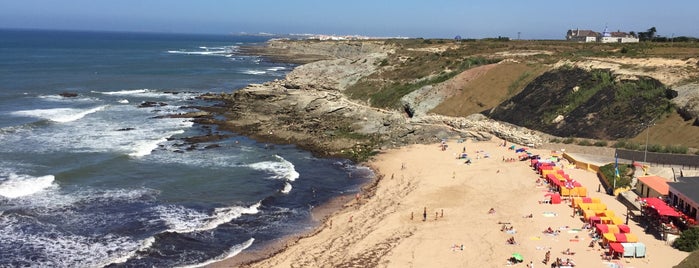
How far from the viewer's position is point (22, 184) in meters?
31.3

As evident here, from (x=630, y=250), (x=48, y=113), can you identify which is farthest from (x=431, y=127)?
(x=48, y=113)

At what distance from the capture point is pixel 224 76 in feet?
307

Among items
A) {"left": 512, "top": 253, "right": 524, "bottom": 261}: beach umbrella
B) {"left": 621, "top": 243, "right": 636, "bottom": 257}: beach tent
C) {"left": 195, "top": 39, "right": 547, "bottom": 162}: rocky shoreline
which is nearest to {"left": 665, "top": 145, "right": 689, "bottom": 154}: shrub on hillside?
{"left": 195, "top": 39, "right": 547, "bottom": 162}: rocky shoreline

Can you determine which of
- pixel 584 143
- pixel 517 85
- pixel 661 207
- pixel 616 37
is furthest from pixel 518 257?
pixel 616 37

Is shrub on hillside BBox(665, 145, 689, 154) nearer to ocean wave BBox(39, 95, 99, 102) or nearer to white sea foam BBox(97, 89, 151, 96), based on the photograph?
ocean wave BBox(39, 95, 99, 102)

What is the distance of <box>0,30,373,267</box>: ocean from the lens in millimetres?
23953

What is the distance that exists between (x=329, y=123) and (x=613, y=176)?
81.7ft

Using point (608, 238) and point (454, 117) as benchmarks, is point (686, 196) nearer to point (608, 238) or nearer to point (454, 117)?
point (608, 238)

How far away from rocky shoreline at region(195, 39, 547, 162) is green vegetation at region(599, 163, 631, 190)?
355 inches

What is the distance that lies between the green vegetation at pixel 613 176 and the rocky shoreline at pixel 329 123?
9.03 m

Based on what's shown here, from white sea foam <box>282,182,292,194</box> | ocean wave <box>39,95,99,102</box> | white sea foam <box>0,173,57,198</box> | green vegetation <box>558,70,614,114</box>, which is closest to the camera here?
white sea foam <box>0,173,57,198</box>

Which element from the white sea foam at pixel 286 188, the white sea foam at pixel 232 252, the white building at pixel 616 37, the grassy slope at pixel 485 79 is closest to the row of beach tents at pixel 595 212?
the grassy slope at pixel 485 79

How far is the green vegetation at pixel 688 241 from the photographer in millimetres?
21094

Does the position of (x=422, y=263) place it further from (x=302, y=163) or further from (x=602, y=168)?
(x=302, y=163)
